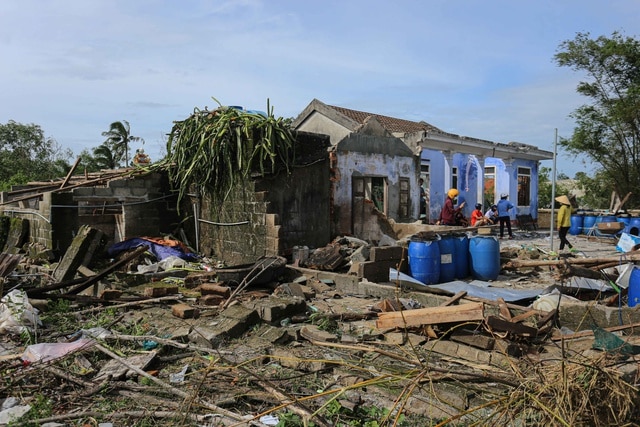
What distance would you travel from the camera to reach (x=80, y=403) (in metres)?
4.05

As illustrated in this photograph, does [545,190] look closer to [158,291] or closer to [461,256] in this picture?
[461,256]

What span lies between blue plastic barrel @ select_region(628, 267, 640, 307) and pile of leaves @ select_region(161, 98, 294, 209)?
22.7ft

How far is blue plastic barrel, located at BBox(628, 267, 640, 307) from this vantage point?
643 centimetres

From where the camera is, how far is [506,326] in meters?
5.44

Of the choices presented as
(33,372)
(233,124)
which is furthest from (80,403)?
(233,124)

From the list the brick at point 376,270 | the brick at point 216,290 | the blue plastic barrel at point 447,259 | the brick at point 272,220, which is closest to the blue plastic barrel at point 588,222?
the blue plastic barrel at point 447,259

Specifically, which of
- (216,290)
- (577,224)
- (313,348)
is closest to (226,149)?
(216,290)

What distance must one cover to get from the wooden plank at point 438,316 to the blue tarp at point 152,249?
662 cm

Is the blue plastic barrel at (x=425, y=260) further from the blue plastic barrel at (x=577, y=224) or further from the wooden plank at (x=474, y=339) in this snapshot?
the blue plastic barrel at (x=577, y=224)

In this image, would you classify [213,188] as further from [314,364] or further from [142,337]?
[314,364]

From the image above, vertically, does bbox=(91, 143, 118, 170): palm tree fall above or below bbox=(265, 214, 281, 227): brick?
above

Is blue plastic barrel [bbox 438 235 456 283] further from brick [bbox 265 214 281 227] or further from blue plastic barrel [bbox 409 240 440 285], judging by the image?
brick [bbox 265 214 281 227]

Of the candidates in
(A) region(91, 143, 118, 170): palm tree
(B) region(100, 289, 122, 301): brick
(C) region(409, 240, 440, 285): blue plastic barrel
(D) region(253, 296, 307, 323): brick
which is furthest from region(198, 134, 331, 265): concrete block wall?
(A) region(91, 143, 118, 170): palm tree

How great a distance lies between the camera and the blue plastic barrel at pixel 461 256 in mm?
10141
